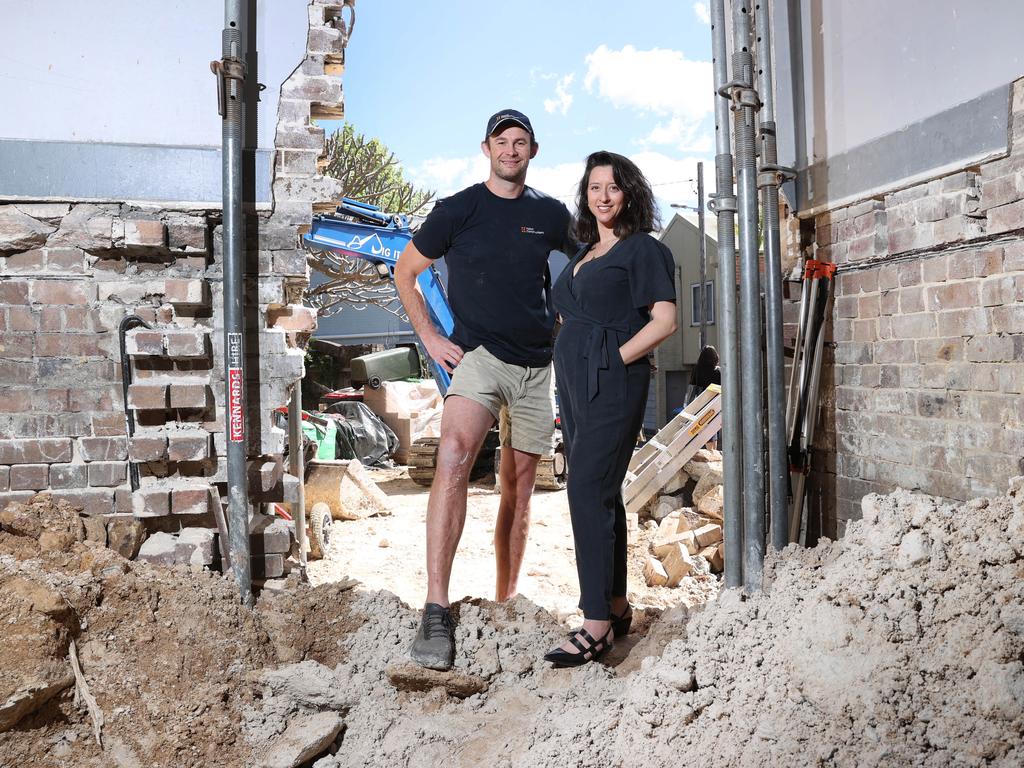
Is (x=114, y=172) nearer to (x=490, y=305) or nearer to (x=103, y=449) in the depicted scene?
(x=103, y=449)

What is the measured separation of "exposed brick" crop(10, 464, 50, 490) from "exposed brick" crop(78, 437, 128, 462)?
0.14m

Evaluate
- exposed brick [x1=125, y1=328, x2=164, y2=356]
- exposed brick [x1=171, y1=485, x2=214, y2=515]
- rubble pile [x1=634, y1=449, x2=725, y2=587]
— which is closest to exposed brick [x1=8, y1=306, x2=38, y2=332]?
exposed brick [x1=125, y1=328, x2=164, y2=356]

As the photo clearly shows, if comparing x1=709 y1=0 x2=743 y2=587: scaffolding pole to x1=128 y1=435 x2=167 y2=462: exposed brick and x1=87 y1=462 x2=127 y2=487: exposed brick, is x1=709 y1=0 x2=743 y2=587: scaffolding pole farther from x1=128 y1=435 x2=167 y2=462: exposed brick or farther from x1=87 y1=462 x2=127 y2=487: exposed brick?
x1=87 y1=462 x2=127 y2=487: exposed brick

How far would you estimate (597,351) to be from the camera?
93.4 inches

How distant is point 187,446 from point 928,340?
275cm

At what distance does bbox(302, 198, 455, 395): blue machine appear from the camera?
20.8ft

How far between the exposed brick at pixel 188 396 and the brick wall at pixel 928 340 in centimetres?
253

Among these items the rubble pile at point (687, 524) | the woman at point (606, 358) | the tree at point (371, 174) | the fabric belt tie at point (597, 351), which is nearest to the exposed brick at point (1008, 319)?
the woman at point (606, 358)

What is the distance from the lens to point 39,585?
2.27 metres

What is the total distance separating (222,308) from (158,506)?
79cm

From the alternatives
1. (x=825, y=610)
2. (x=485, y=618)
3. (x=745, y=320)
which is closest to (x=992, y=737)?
(x=825, y=610)

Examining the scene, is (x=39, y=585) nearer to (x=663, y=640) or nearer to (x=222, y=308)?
(x=222, y=308)

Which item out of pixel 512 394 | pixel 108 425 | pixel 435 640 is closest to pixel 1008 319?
pixel 512 394

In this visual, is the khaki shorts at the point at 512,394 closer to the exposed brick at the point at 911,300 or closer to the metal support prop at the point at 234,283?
the metal support prop at the point at 234,283
